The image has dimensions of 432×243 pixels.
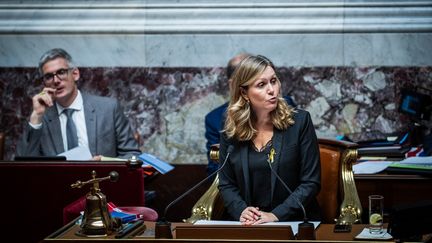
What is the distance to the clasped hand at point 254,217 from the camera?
477 cm

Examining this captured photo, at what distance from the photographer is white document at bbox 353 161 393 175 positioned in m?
6.01

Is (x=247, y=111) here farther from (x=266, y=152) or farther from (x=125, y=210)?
(x=125, y=210)

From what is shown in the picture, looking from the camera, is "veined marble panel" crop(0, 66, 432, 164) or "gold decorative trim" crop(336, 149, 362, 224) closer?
"gold decorative trim" crop(336, 149, 362, 224)

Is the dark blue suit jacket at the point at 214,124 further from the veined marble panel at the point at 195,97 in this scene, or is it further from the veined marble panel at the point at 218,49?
the veined marble panel at the point at 218,49

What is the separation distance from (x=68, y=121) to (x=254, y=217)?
238 cm

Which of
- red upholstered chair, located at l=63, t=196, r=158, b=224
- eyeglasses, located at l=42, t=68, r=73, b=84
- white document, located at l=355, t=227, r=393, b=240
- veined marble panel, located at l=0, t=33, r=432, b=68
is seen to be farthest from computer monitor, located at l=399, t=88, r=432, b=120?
white document, located at l=355, t=227, r=393, b=240

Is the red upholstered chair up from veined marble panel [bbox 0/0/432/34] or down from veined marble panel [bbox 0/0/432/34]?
down

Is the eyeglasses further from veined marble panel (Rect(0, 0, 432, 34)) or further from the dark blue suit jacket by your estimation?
the dark blue suit jacket

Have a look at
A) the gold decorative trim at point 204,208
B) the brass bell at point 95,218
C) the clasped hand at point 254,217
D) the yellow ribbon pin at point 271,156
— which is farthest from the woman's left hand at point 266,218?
the brass bell at point 95,218

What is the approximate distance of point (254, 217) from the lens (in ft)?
15.8

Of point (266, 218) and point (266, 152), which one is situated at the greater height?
point (266, 152)

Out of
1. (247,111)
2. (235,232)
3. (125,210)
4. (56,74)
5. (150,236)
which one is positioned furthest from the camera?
(56,74)

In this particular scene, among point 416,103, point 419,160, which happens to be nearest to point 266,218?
point 419,160

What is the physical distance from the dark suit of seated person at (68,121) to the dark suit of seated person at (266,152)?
5.35ft
